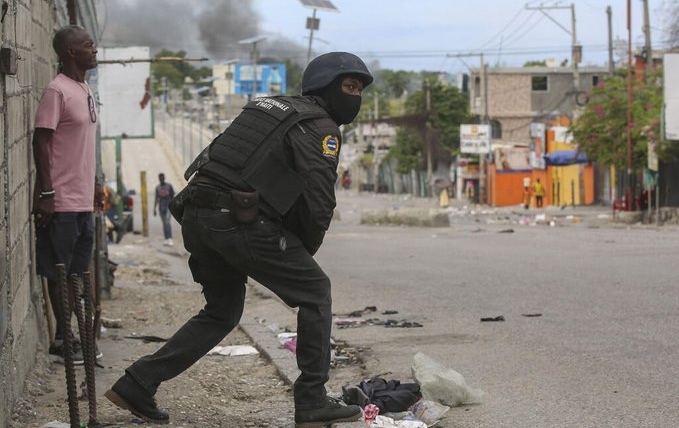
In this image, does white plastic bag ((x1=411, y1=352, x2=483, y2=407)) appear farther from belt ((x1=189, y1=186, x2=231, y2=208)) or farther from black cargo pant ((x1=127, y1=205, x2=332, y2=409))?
belt ((x1=189, y1=186, x2=231, y2=208))

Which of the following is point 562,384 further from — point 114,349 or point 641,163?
point 641,163

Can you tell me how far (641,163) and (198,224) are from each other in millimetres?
33616

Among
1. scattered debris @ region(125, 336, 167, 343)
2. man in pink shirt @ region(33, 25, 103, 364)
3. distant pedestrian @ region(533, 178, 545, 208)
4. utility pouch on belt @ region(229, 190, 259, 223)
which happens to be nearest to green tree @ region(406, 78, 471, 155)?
distant pedestrian @ region(533, 178, 545, 208)

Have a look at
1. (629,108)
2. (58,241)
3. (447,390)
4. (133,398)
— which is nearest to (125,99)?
(629,108)

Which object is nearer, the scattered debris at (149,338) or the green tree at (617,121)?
the scattered debris at (149,338)

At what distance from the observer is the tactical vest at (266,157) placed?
505cm

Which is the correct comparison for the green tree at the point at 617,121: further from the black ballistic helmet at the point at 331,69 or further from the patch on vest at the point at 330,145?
the patch on vest at the point at 330,145

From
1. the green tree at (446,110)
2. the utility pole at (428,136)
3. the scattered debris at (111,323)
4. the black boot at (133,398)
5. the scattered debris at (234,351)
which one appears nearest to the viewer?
the black boot at (133,398)

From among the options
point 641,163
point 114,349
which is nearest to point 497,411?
point 114,349

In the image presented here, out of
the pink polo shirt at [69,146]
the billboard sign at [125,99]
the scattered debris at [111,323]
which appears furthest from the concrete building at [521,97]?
the pink polo shirt at [69,146]

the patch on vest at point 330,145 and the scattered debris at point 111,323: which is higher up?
the patch on vest at point 330,145

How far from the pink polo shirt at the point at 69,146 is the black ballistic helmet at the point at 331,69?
6.46 ft

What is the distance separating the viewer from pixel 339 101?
525 cm

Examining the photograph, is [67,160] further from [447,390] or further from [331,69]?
[447,390]
